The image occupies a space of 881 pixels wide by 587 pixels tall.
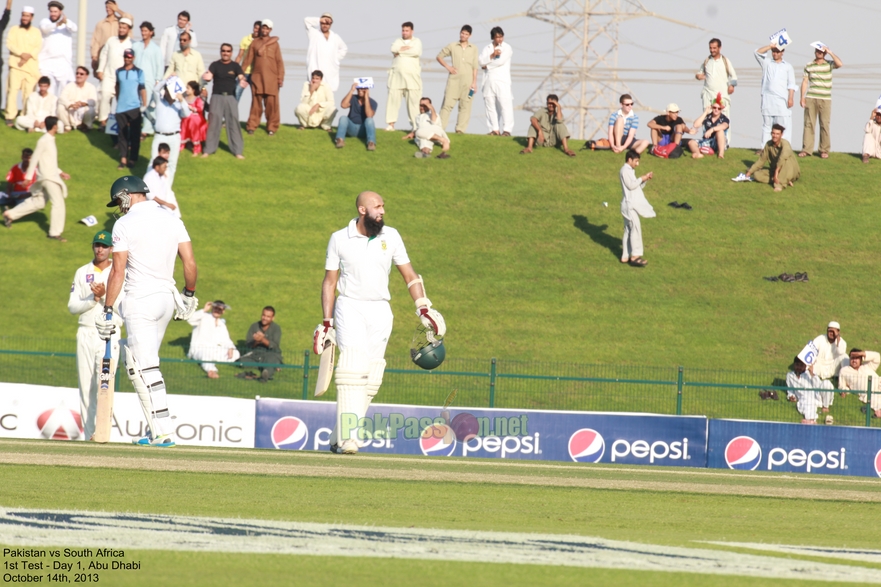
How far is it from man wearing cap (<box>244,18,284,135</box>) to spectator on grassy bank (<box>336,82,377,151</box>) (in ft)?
6.43

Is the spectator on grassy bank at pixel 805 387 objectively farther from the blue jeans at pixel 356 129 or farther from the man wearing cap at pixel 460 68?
the blue jeans at pixel 356 129

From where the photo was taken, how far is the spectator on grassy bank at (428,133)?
3266 centimetres

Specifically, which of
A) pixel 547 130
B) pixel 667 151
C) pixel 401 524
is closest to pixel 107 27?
pixel 547 130

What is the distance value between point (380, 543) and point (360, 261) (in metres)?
5.73

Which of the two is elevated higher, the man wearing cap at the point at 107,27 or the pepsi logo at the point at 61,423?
the man wearing cap at the point at 107,27

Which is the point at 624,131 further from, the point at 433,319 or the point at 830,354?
the point at 433,319

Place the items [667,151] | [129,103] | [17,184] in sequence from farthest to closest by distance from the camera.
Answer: [667,151] < [129,103] < [17,184]

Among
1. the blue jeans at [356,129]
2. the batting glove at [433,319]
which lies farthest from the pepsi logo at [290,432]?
the blue jeans at [356,129]

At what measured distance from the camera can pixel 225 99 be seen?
1159 inches

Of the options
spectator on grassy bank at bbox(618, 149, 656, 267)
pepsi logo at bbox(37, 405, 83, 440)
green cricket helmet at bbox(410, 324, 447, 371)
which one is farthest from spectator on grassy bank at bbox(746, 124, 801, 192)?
green cricket helmet at bbox(410, 324, 447, 371)

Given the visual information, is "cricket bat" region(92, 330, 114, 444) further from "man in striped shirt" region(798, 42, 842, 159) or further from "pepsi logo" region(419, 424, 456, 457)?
"man in striped shirt" region(798, 42, 842, 159)

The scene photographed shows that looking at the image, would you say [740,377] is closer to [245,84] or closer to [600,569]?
[245,84]

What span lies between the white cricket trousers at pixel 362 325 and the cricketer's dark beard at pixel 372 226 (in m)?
0.69

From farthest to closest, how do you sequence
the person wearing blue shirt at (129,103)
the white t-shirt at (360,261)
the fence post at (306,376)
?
the person wearing blue shirt at (129,103), the fence post at (306,376), the white t-shirt at (360,261)
